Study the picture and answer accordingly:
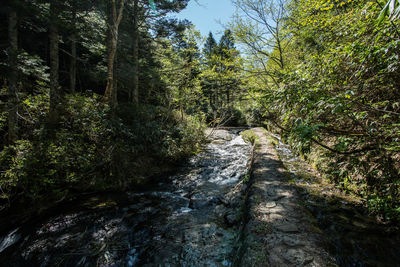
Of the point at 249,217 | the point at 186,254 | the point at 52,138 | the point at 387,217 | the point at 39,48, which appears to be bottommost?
the point at 186,254

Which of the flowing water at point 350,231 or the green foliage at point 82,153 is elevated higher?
the green foliage at point 82,153

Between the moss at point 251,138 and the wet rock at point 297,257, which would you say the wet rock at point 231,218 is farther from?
the moss at point 251,138

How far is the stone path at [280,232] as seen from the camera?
2045 millimetres

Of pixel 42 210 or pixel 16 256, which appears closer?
pixel 16 256

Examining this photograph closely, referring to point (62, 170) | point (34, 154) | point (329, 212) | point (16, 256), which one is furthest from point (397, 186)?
point (34, 154)

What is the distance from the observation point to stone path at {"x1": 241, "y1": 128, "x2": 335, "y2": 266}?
2045mm

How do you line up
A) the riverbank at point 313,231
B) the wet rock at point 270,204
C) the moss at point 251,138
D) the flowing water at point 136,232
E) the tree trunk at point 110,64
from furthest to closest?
the moss at point 251,138, the tree trunk at point 110,64, the wet rock at point 270,204, the flowing water at point 136,232, the riverbank at point 313,231

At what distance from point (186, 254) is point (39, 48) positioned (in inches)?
559

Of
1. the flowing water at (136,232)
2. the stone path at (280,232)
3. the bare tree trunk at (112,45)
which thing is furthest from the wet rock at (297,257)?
the bare tree trunk at (112,45)

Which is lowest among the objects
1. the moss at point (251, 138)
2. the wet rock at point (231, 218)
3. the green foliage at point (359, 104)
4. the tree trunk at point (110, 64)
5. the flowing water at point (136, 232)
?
the flowing water at point (136, 232)

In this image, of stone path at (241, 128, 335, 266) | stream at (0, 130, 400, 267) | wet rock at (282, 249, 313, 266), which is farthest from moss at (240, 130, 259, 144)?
wet rock at (282, 249, 313, 266)

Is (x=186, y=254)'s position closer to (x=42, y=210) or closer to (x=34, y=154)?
(x=42, y=210)

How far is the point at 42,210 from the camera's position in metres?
3.69

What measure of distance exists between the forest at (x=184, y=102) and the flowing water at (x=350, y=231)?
29cm
